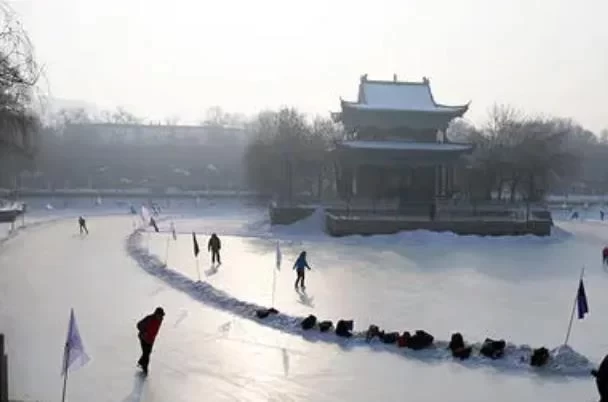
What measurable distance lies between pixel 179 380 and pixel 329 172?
166 feet

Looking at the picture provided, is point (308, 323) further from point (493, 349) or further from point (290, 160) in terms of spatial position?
point (290, 160)

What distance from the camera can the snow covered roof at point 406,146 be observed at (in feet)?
147

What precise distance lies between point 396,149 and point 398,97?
7324 millimetres

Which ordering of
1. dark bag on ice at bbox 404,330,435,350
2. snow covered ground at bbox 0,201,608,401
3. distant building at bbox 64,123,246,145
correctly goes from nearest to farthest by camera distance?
1. snow covered ground at bbox 0,201,608,401
2. dark bag on ice at bbox 404,330,435,350
3. distant building at bbox 64,123,246,145

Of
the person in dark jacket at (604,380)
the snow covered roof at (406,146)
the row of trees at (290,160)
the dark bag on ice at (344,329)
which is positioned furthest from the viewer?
the row of trees at (290,160)

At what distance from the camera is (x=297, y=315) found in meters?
16.6

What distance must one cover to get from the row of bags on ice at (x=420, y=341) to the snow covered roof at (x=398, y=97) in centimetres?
3410

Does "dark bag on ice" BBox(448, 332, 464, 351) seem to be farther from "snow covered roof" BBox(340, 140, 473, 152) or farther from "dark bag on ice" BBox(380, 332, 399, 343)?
"snow covered roof" BBox(340, 140, 473, 152)

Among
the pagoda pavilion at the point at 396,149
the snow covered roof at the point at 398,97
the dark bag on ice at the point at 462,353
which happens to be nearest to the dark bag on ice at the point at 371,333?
the dark bag on ice at the point at 462,353

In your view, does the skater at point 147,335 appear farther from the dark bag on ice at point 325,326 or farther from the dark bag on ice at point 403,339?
the dark bag on ice at point 403,339

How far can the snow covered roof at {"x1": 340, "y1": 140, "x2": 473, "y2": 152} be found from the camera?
44.7 m

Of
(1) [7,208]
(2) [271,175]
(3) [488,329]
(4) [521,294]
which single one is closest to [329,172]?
(2) [271,175]

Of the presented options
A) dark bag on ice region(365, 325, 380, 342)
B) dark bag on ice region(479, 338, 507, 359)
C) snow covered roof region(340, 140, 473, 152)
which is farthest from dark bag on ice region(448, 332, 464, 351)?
snow covered roof region(340, 140, 473, 152)

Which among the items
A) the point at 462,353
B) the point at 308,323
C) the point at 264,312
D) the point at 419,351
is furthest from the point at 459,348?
the point at 264,312
